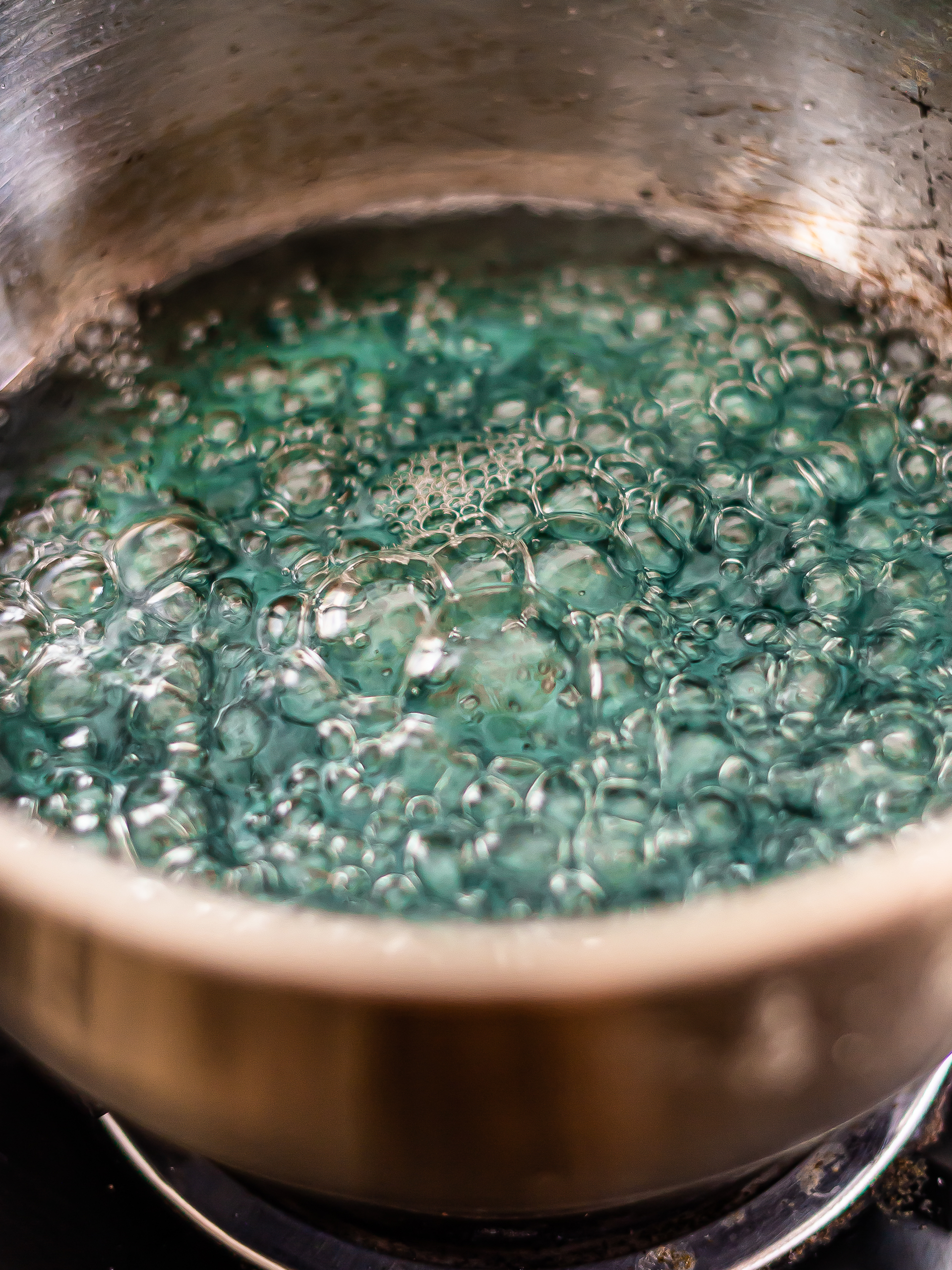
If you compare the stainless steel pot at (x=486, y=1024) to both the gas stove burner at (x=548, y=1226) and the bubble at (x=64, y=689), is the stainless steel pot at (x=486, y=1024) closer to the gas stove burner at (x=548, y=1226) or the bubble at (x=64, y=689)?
the gas stove burner at (x=548, y=1226)

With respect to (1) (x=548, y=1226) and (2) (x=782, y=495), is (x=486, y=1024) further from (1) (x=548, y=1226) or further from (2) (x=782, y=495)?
(2) (x=782, y=495)

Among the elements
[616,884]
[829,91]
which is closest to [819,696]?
[616,884]

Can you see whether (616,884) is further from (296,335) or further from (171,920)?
(296,335)

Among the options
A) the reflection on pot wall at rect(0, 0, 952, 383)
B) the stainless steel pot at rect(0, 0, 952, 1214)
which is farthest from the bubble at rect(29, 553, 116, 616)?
the stainless steel pot at rect(0, 0, 952, 1214)

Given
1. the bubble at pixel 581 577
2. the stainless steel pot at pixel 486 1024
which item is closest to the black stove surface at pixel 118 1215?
the stainless steel pot at pixel 486 1024

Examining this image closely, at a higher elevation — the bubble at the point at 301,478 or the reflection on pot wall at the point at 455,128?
the reflection on pot wall at the point at 455,128

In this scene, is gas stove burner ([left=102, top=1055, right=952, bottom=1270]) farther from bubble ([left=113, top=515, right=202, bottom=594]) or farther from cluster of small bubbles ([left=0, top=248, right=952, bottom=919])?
bubble ([left=113, top=515, right=202, bottom=594])
